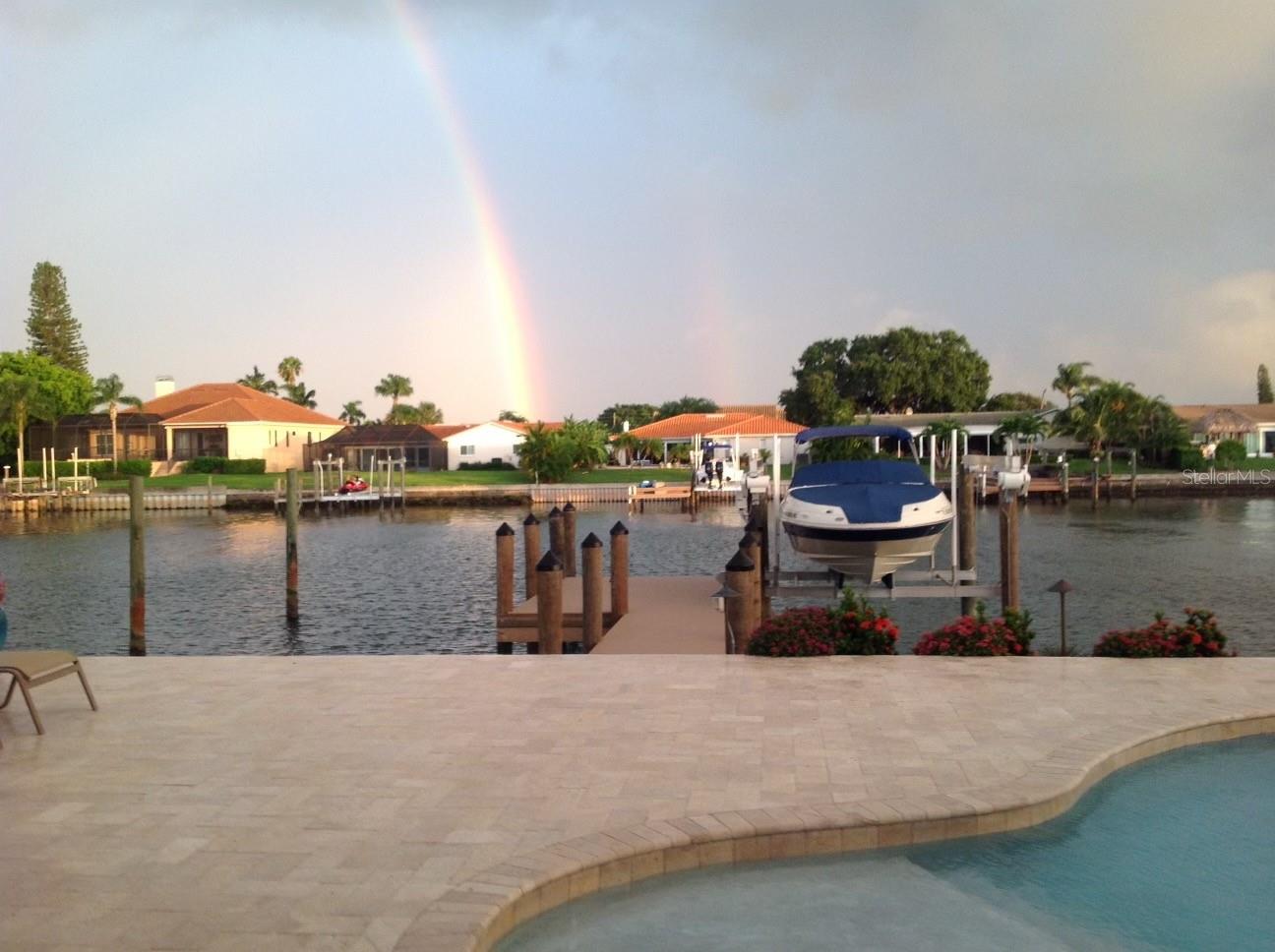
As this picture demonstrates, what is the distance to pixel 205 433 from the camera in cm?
7956

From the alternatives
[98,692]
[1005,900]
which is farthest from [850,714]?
[98,692]

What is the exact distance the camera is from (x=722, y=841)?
638cm

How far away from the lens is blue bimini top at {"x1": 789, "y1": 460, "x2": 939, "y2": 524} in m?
18.0

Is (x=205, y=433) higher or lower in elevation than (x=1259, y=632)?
higher

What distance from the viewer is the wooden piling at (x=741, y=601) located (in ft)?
39.5

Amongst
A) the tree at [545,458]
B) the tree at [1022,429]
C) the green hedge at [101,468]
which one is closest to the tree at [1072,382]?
the tree at [1022,429]

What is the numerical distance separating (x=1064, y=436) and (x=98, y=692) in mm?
82968

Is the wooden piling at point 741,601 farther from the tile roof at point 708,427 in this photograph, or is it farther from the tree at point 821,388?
the tree at point 821,388

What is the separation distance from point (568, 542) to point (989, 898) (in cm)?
1720

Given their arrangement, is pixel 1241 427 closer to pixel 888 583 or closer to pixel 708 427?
pixel 708 427

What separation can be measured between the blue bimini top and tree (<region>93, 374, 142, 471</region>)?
69.5 metres

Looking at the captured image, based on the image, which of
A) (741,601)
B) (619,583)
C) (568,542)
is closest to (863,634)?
(741,601)

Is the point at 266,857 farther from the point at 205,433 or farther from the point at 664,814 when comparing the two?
the point at 205,433

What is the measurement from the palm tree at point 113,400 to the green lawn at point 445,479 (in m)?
3.89
